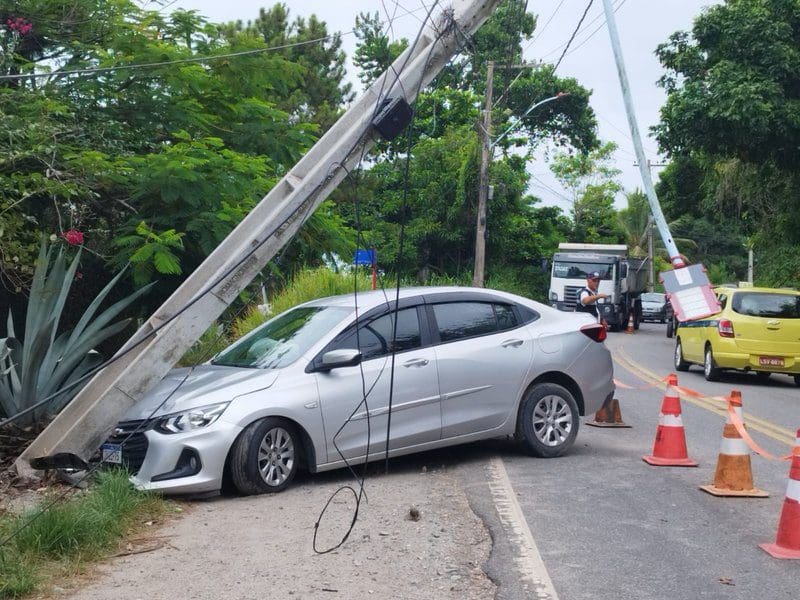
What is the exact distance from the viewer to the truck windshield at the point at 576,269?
3541 centimetres

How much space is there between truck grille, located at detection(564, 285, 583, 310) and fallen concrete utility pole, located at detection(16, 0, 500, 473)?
2525 centimetres

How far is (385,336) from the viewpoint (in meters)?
8.72

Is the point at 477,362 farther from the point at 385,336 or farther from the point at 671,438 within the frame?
the point at 671,438

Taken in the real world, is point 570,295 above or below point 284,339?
below

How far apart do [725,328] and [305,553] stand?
13.2 metres

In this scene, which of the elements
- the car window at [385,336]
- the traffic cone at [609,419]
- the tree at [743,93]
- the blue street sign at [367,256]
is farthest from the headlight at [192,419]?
the tree at [743,93]

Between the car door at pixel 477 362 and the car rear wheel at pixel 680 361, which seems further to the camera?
the car rear wheel at pixel 680 361

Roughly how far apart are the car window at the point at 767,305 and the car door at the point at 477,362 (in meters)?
9.78

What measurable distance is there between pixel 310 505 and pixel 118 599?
2.28 meters

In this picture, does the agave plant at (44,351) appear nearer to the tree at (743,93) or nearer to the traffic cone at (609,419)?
the traffic cone at (609,419)

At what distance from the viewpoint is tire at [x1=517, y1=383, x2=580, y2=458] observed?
9219 mm

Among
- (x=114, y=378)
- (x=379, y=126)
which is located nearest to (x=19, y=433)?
(x=114, y=378)

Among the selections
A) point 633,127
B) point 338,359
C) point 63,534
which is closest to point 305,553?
point 63,534

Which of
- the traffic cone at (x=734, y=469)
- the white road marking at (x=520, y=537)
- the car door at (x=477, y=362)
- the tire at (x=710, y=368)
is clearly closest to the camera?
the white road marking at (x=520, y=537)
